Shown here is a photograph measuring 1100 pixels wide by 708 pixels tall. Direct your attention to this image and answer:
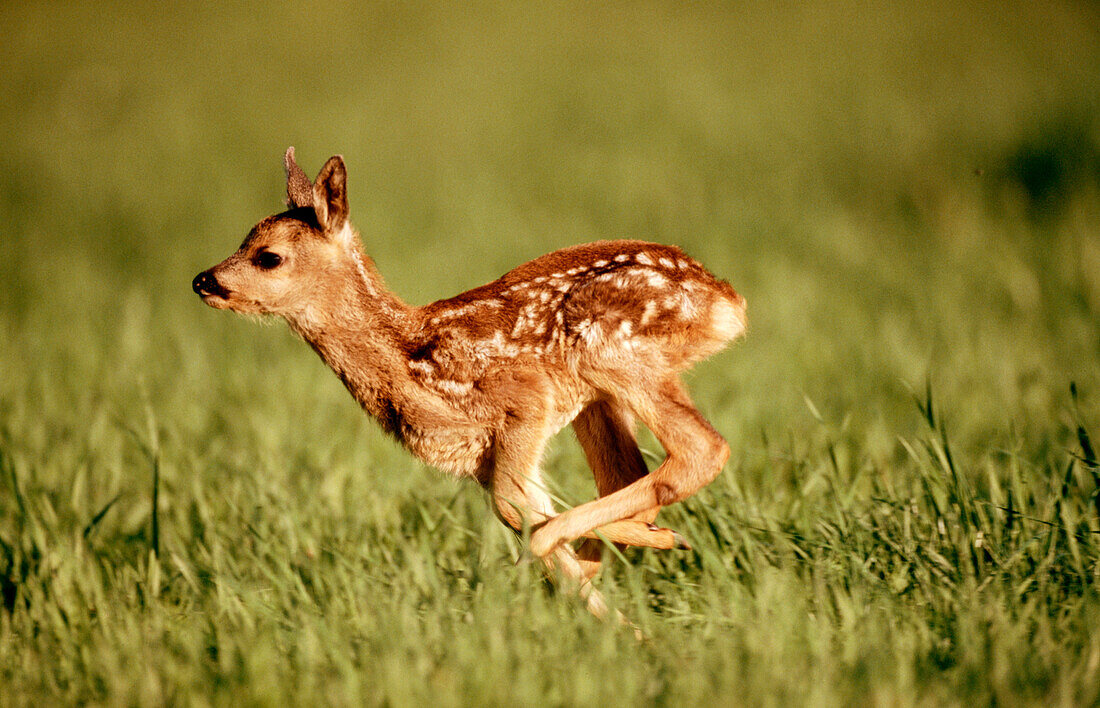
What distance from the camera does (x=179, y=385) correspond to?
6465mm

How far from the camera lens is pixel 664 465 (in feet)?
12.8

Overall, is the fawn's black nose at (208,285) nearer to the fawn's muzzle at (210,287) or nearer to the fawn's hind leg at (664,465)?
the fawn's muzzle at (210,287)

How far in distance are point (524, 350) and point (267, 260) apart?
3.09 ft

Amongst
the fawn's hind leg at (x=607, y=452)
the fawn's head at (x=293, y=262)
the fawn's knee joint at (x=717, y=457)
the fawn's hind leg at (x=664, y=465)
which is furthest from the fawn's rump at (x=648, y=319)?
the fawn's head at (x=293, y=262)

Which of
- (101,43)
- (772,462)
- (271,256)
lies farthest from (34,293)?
(101,43)

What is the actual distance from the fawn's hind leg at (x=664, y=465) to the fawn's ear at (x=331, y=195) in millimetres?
1112

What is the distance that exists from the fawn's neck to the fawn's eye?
194 millimetres

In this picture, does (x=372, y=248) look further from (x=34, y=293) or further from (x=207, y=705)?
(x=207, y=705)

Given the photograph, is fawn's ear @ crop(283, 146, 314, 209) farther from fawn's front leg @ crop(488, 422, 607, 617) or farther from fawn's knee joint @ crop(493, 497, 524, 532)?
fawn's knee joint @ crop(493, 497, 524, 532)

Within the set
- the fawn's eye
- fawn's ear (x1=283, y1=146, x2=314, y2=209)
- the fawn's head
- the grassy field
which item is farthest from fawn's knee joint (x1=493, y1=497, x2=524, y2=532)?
fawn's ear (x1=283, y1=146, x2=314, y2=209)

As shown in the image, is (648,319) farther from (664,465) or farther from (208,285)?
(208,285)

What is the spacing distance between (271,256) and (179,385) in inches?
101

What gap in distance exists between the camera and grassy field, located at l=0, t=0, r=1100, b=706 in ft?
11.3

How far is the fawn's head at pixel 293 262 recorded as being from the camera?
13.5 ft
